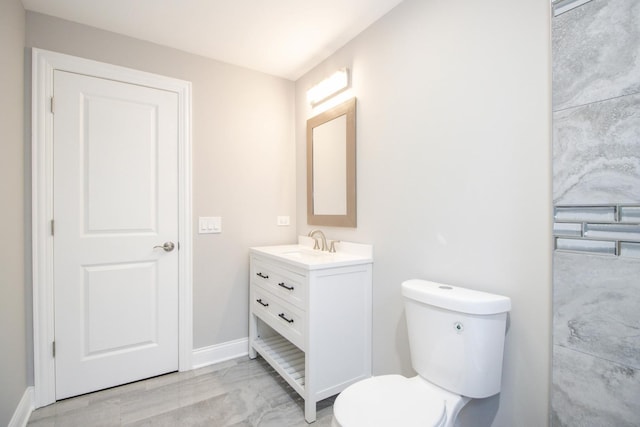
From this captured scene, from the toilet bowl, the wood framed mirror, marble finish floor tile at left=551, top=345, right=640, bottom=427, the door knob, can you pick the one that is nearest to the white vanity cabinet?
the wood framed mirror

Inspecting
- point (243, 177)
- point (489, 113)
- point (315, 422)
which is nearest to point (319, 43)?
point (243, 177)

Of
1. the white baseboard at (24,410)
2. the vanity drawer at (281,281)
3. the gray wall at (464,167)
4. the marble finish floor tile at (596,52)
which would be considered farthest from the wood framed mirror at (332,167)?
the white baseboard at (24,410)

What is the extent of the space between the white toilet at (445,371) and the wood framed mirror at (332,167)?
0.92m

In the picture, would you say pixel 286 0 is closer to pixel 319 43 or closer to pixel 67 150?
pixel 319 43

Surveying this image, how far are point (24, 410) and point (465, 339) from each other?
7.52ft

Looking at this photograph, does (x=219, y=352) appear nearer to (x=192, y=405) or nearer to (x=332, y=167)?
(x=192, y=405)

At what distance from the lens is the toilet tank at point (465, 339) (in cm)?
116

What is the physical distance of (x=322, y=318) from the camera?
1685 millimetres

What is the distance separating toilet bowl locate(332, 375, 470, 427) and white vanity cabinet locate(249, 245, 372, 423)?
19.1 inches

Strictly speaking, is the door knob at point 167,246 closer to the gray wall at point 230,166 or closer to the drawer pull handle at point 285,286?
the gray wall at point 230,166

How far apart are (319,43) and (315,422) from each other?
7.81 feet

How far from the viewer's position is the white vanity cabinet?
166 centimetres

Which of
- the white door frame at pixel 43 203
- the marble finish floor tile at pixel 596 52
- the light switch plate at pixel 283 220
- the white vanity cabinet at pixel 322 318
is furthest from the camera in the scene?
the light switch plate at pixel 283 220

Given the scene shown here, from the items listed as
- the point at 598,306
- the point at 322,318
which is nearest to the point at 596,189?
the point at 598,306
